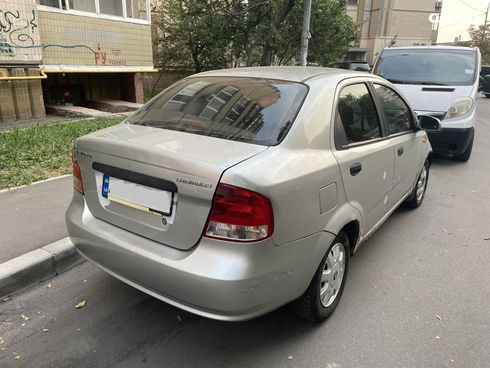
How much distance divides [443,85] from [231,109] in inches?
225

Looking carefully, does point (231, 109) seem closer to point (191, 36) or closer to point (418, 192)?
point (418, 192)

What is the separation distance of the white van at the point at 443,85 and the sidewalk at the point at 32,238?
5.70 m

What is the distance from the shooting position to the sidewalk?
10.4 ft

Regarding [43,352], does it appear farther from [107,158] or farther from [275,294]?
[275,294]

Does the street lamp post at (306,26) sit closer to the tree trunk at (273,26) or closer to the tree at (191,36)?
the tree trunk at (273,26)

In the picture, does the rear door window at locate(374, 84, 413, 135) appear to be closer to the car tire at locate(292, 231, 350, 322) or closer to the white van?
the car tire at locate(292, 231, 350, 322)

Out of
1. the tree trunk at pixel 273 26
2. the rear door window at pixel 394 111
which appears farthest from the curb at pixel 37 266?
the tree trunk at pixel 273 26

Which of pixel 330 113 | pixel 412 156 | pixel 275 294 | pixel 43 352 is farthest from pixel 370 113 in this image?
pixel 43 352

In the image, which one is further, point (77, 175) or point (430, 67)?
point (430, 67)

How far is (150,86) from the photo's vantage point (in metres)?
16.5

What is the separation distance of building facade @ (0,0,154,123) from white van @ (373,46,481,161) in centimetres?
751

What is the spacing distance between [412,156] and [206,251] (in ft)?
9.39

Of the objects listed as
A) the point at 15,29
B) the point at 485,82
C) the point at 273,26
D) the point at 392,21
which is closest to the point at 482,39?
the point at 392,21

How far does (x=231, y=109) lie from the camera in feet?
8.98
